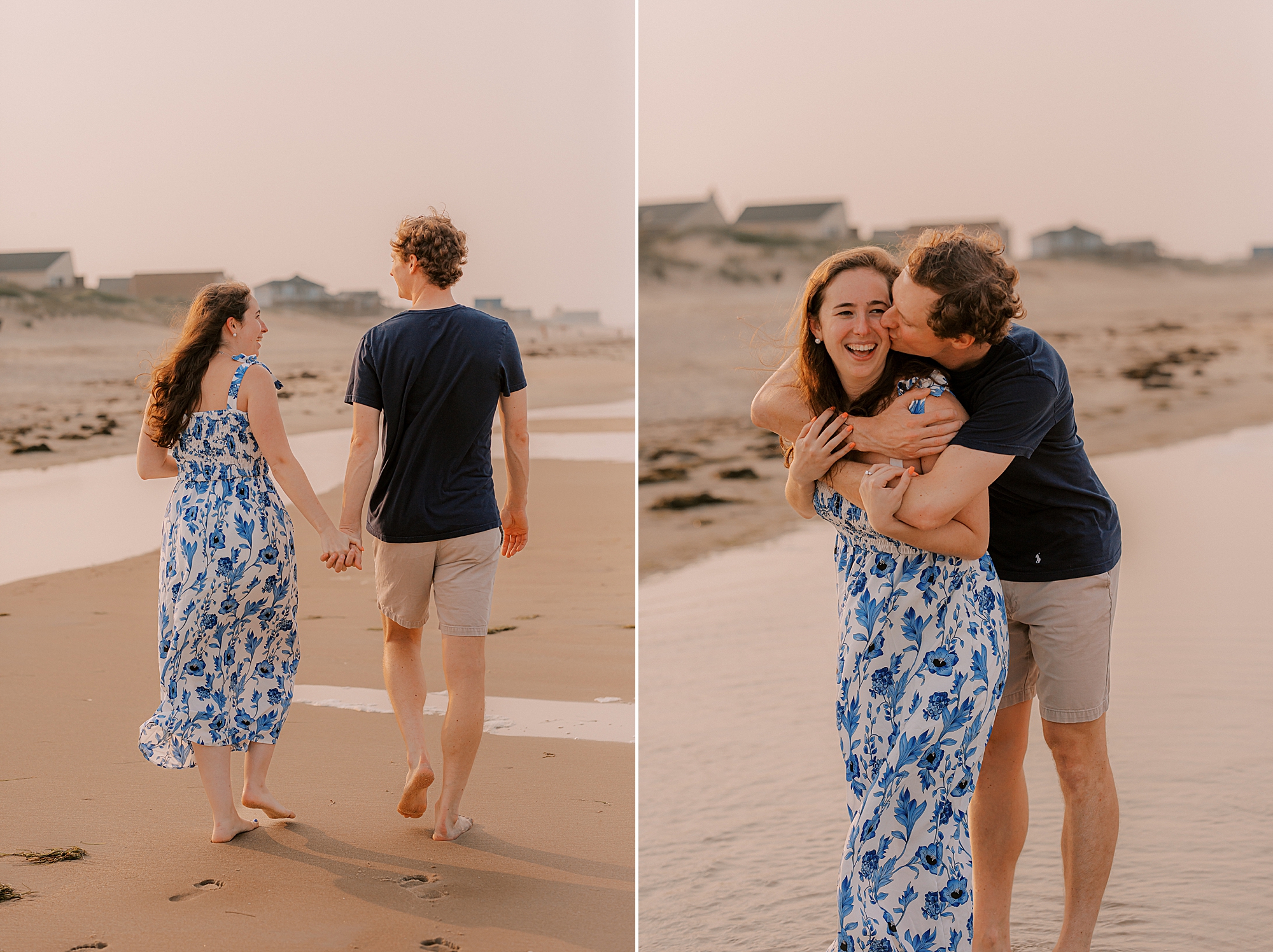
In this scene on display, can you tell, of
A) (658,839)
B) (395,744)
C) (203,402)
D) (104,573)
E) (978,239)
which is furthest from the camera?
(104,573)

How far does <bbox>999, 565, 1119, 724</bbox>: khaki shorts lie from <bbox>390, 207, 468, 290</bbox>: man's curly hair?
1579 mm

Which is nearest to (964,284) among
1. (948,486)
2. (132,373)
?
(948,486)

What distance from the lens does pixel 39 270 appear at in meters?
18.5

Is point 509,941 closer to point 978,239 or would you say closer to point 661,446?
point 978,239

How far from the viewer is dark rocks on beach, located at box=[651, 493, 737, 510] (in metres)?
9.24

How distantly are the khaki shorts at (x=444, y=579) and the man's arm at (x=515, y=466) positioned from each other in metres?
0.10

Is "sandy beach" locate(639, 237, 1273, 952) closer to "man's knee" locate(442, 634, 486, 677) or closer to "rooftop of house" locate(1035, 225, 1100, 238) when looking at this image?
"man's knee" locate(442, 634, 486, 677)

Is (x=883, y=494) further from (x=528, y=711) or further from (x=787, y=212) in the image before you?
(x=787, y=212)

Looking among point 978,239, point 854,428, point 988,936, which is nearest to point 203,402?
point 854,428

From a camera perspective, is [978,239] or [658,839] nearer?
[978,239]

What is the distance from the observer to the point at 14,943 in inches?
92.0

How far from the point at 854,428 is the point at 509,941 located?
1.34 m

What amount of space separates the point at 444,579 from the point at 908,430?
144 centimetres

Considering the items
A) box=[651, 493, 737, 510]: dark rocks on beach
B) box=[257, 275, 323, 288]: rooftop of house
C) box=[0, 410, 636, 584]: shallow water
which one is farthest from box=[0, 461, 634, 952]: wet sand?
box=[257, 275, 323, 288]: rooftop of house
